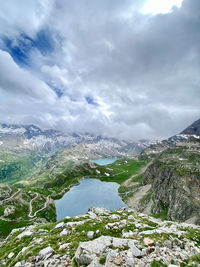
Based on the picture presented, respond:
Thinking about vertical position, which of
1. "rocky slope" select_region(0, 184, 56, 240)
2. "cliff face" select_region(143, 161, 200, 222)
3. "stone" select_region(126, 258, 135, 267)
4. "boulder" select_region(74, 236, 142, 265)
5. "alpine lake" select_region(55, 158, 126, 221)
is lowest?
"alpine lake" select_region(55, 158, 126, 221)

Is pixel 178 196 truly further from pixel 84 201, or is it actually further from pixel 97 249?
pixel 84 201

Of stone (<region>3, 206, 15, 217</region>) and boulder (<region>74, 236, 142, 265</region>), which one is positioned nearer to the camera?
boulder (<region>74, 236, 142, 265</region>)

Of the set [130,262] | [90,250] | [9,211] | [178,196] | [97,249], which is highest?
[130,262]

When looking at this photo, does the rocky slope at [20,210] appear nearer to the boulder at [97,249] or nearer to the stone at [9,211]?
the stone at [9,211]

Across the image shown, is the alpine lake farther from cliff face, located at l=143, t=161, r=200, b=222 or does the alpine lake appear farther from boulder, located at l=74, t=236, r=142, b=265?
boulder, located at l=74, t=236, r=142, b=265

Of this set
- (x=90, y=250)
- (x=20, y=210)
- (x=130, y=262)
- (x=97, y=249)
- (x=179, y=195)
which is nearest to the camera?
(x=130, y=262)

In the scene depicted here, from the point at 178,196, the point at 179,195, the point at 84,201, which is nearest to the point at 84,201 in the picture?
the point at 84,201

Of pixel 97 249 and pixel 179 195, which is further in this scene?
pixel 179 195

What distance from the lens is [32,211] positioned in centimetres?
10694

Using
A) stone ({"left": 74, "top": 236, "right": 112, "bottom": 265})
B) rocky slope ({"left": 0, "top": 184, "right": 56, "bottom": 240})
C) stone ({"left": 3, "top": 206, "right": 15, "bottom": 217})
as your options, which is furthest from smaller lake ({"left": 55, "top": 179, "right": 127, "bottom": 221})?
stone ({"left": 74, "top": 236, "right": 112, "bottom": 265})

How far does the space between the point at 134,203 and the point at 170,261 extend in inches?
4785

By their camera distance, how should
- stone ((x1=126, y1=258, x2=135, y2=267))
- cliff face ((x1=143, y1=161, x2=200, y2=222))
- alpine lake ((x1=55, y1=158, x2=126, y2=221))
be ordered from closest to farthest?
stone ((x1=126, y1=258, x2=135, y2=267))
cliff face ((x1=143, y1=161, x2=200, y2=222))
alpine lake ((x1=55, y1=158, x2=126, y2=221))

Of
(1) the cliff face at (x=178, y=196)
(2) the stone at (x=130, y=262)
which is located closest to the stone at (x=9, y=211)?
(1) the cliff face at (x=178, y=196)

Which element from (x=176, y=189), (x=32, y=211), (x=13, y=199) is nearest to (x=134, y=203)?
(x=176, y=189)
